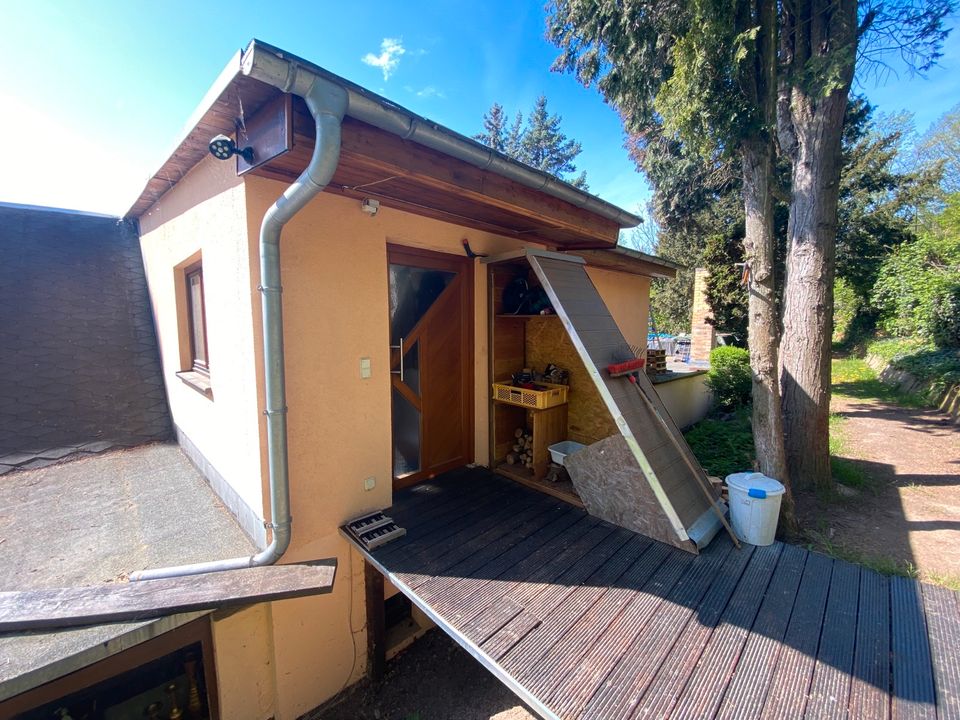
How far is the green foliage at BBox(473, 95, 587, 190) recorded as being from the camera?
22.8m

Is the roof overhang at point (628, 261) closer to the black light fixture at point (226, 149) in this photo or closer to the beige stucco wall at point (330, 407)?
the beige stucco wall at point (330, 407)

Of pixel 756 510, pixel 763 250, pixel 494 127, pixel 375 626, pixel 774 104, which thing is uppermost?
pixel 494 127

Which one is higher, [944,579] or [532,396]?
[532,396]

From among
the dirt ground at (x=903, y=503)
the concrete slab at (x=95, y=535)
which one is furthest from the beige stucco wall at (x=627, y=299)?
the concrete slab at (x=95, y=535)

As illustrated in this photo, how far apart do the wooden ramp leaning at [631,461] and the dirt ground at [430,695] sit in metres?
1.77

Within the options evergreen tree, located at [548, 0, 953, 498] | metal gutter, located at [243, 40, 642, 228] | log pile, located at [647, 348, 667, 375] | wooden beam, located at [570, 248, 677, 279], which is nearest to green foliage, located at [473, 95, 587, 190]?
log pile, located at [647, 348, 667, 375]

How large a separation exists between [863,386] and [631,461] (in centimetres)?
1314

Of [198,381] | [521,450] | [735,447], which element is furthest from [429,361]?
[735,447]

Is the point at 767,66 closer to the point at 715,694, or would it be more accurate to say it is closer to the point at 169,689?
the point at 715,694

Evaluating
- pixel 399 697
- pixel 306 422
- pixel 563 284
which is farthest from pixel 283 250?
pixel 399 697

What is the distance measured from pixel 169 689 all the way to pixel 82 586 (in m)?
1.13

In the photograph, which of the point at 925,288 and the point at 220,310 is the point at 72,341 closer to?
the point at 220,310

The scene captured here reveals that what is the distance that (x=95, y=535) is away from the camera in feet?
9.52

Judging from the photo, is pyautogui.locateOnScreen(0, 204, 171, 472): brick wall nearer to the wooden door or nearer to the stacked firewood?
the wooden door
